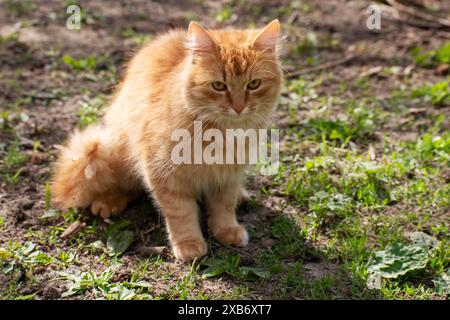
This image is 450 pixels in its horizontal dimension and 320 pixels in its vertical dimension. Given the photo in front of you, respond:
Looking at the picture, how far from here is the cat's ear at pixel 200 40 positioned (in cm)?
312

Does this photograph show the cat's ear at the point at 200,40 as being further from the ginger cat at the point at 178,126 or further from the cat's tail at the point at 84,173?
the cat's tail at the point at 84,173

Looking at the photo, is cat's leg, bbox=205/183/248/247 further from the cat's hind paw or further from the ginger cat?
the cat's hind paw

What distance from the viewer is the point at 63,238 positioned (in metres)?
3.52

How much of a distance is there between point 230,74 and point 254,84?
0.15 m

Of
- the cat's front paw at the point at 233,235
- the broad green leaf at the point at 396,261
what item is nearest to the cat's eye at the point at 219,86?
the cat's front paw at the point at 233,235

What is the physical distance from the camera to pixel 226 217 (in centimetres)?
359

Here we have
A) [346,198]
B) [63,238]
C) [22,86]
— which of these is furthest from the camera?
[22,86]

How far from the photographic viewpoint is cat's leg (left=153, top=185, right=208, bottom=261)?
338 centimetres

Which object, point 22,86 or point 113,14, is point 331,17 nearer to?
point 113,14

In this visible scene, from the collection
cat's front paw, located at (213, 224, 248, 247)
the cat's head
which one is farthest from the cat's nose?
cat's front paw, located at (213, 224, 248, 247)
